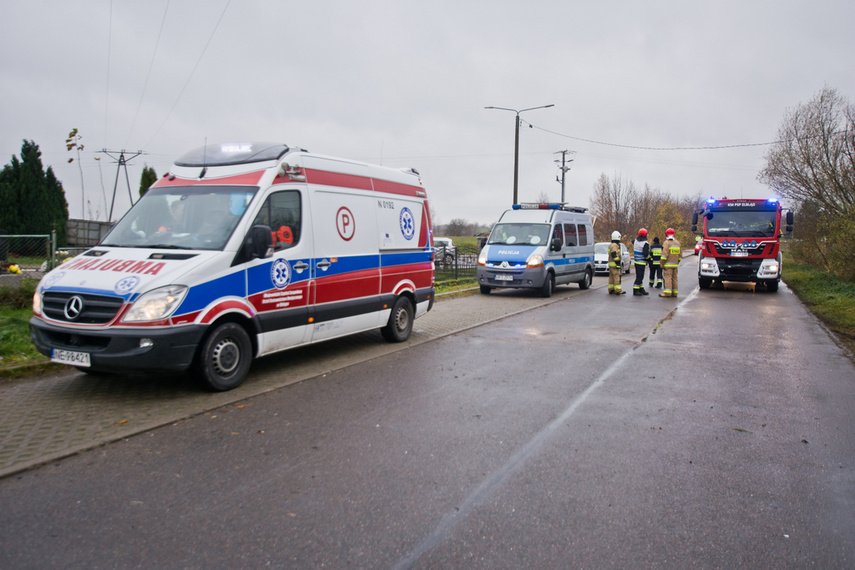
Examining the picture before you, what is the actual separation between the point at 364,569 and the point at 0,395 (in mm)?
4889

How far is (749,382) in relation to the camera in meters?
6.84

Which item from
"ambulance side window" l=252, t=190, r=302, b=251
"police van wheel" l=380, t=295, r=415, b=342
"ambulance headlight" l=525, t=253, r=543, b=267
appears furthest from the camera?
"ambulance headlight" l=525, t=253, r=543, b=267

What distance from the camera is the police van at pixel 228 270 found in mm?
5422

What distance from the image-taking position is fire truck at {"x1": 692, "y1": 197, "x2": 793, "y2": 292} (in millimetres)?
18250

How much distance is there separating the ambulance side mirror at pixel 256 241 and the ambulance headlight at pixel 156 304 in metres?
0.83

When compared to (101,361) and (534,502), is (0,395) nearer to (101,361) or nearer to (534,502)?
(101,361)

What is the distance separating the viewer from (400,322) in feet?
30.2

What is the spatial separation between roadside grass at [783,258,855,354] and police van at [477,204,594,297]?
20.4 feet

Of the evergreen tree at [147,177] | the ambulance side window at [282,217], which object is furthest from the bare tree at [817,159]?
the evergreen tree at [147,177]

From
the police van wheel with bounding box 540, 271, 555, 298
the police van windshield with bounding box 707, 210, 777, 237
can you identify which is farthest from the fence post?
the police van windshield with bounding box 707, 210, 777, 237

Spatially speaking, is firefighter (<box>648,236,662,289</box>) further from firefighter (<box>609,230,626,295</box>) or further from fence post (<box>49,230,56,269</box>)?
fence post (<box>49,230,56,269</box>)

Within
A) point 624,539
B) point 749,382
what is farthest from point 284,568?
point 749,382

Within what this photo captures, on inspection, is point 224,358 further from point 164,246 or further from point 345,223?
point 345,223

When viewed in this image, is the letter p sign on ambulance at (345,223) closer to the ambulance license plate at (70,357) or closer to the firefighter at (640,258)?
the ambulance license plate at (70,357)
